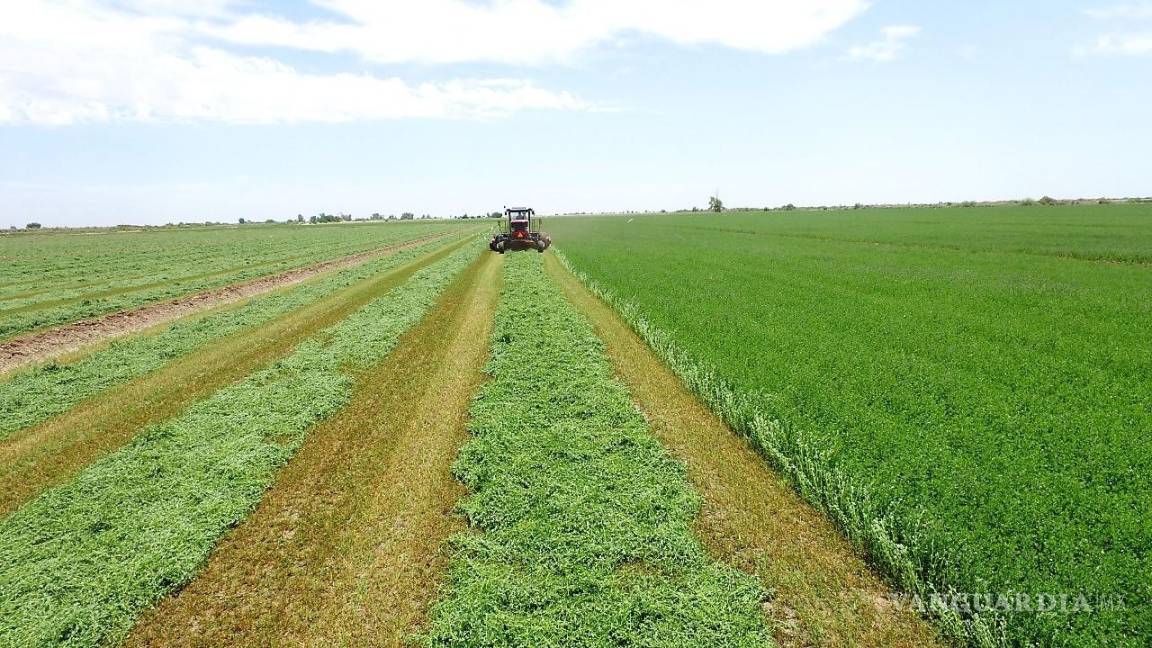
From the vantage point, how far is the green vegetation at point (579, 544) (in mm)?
3947

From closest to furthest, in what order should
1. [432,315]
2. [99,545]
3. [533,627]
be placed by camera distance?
[533,627] → [99,545] → [432,315]

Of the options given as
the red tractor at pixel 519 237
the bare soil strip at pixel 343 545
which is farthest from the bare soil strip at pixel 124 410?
the red tractor at pixel 519 237

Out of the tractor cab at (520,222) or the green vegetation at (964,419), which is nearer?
the green vegetation at (964,419)

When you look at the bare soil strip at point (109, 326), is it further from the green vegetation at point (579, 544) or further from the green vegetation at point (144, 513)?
the green vegetation at point (579, 544)

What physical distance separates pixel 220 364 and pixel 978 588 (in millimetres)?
13205

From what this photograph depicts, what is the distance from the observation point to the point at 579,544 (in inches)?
192

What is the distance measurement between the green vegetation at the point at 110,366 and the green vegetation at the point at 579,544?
7.80 meters

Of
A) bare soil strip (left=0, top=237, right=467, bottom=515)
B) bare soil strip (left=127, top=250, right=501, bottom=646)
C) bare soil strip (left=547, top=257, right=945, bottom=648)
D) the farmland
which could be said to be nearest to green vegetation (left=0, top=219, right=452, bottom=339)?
the farmland

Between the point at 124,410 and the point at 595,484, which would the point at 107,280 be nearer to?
the point at 124,410

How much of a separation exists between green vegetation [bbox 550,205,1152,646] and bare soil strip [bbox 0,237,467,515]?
9127 millimetres

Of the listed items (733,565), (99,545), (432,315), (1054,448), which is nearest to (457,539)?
(733,565)

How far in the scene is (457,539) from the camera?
509cm

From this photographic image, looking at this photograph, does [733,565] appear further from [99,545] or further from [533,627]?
[99,545]

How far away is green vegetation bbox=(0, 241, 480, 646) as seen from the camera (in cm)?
433
